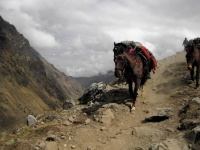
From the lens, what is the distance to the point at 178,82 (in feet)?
60.3

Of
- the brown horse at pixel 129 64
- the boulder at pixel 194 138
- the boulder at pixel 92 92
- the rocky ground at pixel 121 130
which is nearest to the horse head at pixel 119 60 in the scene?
the brown horse at pixel 129 64

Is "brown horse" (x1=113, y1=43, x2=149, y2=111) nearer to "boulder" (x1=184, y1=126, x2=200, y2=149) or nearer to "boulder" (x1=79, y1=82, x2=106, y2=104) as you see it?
"boulder" (x1=184, y1=126, x2=200, y2=149)

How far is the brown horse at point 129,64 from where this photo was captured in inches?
488

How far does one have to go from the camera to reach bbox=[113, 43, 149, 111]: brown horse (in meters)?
12.4

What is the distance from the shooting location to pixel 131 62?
44.4 feet

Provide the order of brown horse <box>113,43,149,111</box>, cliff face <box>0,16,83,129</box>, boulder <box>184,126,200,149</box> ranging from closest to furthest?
boulder <box>184,126,200,149</box> < brown horse <box>113,43,149,111</box> < cliff face <box>0,16,83,129</box>

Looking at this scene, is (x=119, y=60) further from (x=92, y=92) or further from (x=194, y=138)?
(x=92, y=92)

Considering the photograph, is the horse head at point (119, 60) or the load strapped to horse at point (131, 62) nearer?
the horse head at point (119, 60)

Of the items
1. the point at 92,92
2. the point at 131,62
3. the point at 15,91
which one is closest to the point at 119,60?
the point at 131,62

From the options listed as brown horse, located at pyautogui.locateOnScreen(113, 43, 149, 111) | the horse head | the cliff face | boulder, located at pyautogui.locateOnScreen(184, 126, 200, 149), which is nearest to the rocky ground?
boulder, located at pyautogui.locateOnScreen(184, 126, 200, 149)

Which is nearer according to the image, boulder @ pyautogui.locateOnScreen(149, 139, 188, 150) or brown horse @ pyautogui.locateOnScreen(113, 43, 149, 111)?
boulder @ pyautogui.locateOnScreen(149, 139, 188, 150)

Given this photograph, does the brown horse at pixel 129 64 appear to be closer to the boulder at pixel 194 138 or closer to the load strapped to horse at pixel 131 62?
Answer: the load strapped to horse at pixel 131 62

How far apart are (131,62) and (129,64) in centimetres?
21

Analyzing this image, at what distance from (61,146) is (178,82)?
42.3ft
